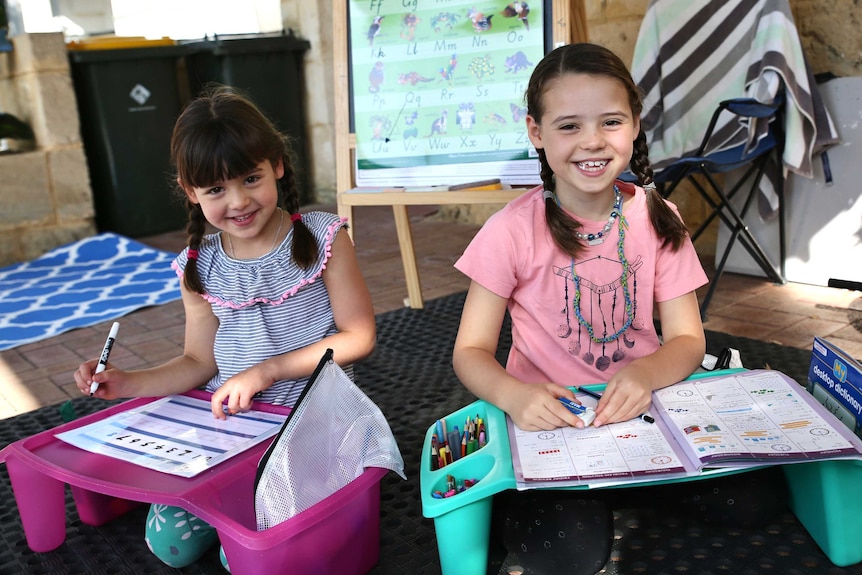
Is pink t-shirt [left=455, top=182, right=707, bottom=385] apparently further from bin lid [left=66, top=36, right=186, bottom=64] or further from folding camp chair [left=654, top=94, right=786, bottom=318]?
bin lid [left=66, top=36, right=186, bottom=64]

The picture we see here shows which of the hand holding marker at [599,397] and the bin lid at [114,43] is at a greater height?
the bin lid at [114,43]

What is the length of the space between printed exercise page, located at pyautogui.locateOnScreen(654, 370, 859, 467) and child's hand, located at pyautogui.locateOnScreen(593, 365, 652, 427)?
4 centimetres

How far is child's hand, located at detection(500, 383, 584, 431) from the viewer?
52.7 inches

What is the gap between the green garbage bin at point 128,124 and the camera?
15.7 feet

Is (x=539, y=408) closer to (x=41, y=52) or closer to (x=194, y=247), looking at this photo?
(x=194, y=247)

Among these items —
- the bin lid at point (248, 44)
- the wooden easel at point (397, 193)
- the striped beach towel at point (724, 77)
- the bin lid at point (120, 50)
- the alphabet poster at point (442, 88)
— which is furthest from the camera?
the bin lid at point (248, 44)

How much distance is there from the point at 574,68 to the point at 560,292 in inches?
16.8

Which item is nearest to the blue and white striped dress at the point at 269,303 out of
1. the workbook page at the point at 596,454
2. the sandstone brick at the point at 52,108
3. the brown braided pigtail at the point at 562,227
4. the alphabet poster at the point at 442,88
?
the brown braided pigtail at the point at 562,227

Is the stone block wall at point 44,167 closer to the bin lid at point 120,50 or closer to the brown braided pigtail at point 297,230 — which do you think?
the bin lid at point 120,50

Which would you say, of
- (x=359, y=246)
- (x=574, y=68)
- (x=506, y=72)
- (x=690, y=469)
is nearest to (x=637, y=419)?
(x=690, y=469)

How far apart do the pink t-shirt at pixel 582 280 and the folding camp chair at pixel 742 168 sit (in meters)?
1.18

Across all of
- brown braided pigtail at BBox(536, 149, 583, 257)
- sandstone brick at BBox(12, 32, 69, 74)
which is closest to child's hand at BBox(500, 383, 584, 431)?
brown braided pigtail at BBox(536, 149, 583, 257)

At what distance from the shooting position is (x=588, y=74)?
1.45 metres

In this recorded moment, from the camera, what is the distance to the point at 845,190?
286 centimetres
